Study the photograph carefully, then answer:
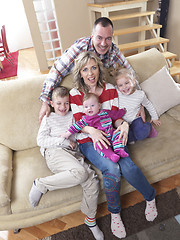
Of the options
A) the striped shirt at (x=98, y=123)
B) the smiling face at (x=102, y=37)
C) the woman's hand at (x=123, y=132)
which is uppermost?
the smiling face at (x=102, y=37)

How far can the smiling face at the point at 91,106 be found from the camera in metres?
1.43

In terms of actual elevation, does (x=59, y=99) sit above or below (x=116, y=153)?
above

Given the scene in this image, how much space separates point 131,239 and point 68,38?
3957mm

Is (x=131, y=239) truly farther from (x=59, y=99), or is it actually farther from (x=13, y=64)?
(x=13, y=64)

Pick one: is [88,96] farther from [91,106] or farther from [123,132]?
[123,132]

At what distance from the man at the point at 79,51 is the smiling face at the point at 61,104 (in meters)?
0.09

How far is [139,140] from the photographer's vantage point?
62.7 inches

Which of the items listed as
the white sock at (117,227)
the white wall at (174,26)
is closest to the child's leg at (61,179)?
the white sock at (117,227)

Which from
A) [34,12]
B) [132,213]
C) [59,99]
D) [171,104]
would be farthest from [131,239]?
[34,12]

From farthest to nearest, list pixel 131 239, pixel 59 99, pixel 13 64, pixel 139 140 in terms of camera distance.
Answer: pixel 13 64 → pixel 139 140 → pixel 59 99 → pixel 131 239

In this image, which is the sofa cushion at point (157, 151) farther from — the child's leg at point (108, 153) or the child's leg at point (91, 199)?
the child's leg at point (91, 199)

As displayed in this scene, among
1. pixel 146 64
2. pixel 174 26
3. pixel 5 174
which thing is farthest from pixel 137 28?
pixel 5 174

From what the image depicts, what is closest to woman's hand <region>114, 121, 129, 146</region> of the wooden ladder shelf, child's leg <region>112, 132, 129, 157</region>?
child's leg <region>112, 132, 129, 157</region>

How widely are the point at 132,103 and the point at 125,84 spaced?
6.3 inches
